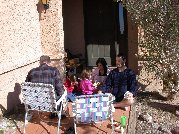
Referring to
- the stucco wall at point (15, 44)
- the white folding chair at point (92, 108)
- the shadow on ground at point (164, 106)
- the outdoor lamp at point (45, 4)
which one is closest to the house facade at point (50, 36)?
the stucco wall at point (15, 44)

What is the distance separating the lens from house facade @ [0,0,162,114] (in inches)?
327

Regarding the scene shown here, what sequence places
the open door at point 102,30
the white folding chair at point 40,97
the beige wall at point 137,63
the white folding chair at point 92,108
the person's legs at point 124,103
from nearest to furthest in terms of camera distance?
the white folding chair at point 92,108, the white folding chair at point 40,97, the person's legs at point 124,103, the beige wall at point 137,63, the open door at point 102,30

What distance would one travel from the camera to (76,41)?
13.0 m

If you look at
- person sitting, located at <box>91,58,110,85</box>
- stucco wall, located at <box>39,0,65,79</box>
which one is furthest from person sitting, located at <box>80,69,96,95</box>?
stucco wall, located at <box>39,0,65,79</box>

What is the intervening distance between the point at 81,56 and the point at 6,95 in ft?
16.6

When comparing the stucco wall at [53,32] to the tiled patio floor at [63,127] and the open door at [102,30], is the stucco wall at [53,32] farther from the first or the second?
the open door at [102,30]

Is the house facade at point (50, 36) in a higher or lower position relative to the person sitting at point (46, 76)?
higher

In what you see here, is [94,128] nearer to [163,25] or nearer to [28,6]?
[163,25]

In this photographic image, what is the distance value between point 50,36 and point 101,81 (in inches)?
83.5

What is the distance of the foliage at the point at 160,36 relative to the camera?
7.58 meters

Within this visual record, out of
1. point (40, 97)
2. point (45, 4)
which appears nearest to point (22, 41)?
point (45, 4)

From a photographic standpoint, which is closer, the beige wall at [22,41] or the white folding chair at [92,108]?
the white folding chair at [92,108]

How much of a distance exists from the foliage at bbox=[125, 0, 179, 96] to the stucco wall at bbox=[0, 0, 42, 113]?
2.65 m

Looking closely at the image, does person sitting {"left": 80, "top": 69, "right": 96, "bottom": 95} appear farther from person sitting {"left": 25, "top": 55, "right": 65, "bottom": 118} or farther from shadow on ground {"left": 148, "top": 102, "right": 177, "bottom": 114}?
shadow on ground {"left": 148, "top": 102, "right": 177, "bottom": 114}
